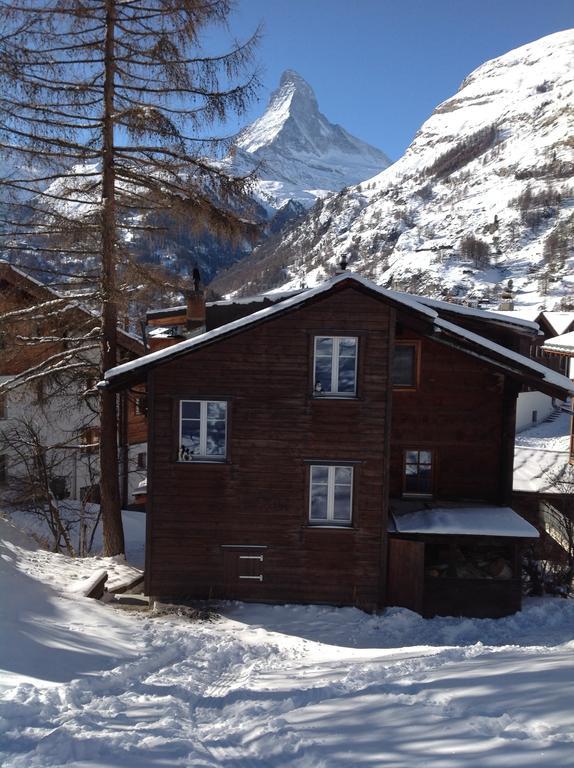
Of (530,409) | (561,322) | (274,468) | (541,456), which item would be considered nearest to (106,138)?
(274,468)

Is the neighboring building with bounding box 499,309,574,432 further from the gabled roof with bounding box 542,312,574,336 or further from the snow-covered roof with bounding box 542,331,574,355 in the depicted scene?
the snow-covered roof with bounding box 542,331,574,355

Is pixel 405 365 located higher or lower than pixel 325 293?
lower

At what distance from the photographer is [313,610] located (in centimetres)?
1284

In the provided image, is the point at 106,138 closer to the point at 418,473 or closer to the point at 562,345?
the point at 418,473

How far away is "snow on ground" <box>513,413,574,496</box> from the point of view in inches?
882

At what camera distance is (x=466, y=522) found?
13109 mm

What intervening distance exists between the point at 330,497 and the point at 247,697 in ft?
21.0

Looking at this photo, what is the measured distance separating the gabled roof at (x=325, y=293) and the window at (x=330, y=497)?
3576mm

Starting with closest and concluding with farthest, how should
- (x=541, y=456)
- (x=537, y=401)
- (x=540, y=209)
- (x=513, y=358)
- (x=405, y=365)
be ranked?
(x=513, y=358) → (x=405, y=365) → (x=541, y=456) → (x=537, y=401) → (x=540, y=209)

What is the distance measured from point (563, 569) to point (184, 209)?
13274mm

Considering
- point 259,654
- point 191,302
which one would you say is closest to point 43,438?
point 191,302

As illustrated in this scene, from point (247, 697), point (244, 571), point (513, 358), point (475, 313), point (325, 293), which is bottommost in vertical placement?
point (244, 571)

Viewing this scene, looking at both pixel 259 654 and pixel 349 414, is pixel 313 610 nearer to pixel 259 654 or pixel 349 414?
pixel 259 654

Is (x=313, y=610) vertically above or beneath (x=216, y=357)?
beneath
